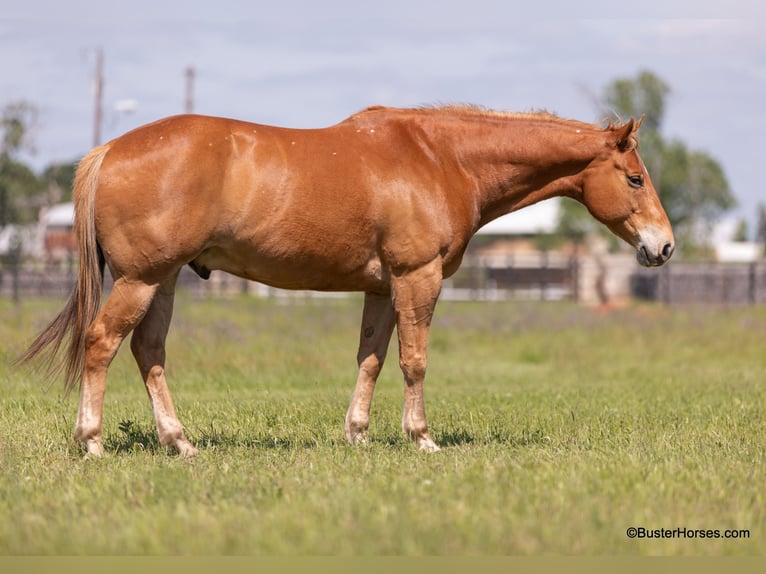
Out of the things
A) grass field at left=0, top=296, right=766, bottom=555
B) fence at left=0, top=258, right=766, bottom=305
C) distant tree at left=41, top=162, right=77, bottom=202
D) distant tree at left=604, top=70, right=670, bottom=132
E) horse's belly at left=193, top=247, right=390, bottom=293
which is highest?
distant tree at left=604, top=70, right=670, bottom=132

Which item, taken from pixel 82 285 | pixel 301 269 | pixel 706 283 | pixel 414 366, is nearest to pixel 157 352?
pixel 82 285

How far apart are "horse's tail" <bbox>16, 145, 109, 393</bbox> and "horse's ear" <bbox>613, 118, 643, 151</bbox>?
12.4 ft

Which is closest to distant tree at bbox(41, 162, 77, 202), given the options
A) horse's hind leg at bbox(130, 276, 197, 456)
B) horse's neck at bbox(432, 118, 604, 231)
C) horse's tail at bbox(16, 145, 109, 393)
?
horse's tail at bbox(16, 145, 109, 393)

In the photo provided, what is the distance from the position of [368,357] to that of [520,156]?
193 cm

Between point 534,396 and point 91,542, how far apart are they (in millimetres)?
6874

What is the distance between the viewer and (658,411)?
929cm

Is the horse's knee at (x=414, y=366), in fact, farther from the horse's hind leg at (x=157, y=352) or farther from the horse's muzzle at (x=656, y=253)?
the horse's muzzle at (x=656, y=253)

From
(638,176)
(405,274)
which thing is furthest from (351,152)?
(638,176)

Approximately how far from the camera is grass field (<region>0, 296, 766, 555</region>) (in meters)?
4.36

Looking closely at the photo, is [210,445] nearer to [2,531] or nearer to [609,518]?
[2,531]

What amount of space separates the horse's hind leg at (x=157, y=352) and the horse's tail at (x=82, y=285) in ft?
1.21

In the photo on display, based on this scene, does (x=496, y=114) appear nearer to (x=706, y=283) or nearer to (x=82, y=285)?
(x=82, y=285)

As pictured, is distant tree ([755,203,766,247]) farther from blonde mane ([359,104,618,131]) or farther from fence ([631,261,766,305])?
blonde mane ([359,104,618,131])

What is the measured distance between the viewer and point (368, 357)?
7609 mm
